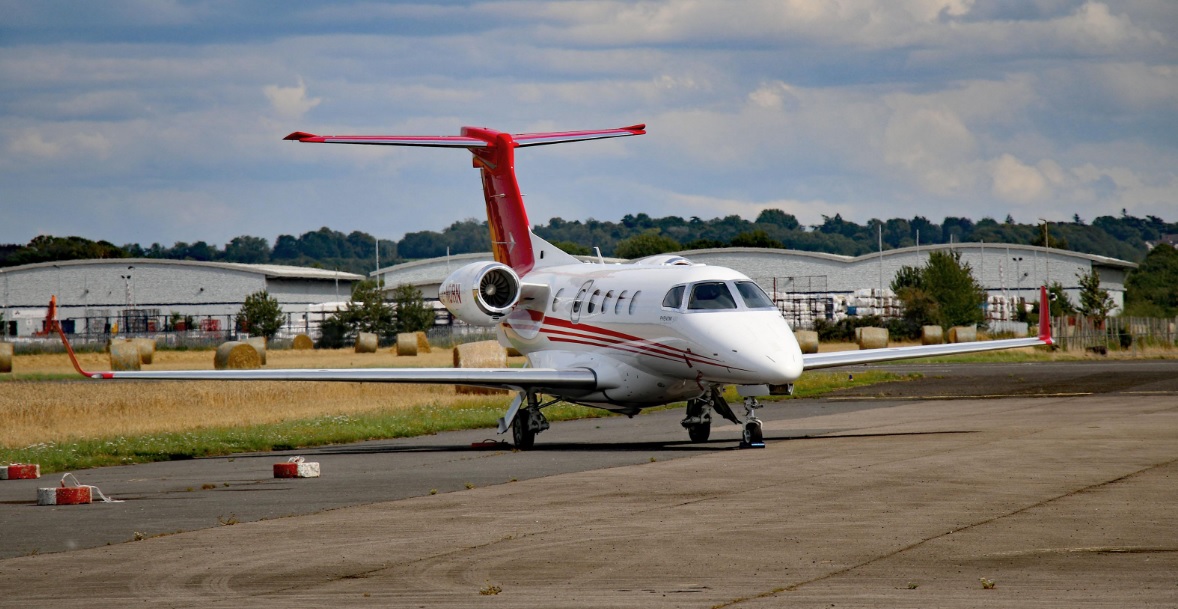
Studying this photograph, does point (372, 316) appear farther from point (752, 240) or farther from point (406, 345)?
point (752, 240)

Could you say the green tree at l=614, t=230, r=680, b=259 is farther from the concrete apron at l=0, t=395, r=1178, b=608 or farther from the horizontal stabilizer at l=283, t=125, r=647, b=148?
the concrete apron at l=0, t=395, r=1178, b=608

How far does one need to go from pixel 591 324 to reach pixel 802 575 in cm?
1429

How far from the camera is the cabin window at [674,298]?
21.1 m

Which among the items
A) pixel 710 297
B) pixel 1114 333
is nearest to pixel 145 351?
pixel 710 297

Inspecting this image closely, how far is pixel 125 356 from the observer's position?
2026 inches

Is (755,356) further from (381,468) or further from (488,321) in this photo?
(488,321)

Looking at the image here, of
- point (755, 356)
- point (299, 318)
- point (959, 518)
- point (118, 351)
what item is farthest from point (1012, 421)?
point (299, 318)

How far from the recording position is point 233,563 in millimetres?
10297

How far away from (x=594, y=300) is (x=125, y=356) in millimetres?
33071

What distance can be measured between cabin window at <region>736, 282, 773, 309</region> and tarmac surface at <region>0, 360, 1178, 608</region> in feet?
7.32

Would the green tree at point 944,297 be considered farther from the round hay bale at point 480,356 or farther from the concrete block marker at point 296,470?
the concrete block marker at point 296,470

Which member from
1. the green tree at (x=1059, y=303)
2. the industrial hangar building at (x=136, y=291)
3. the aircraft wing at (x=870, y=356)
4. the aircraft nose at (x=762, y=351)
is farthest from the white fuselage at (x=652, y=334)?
the industrial hangar building at (x=136, y=291)

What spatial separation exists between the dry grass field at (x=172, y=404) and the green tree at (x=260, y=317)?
4607cm

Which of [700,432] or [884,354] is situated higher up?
[884,354]
